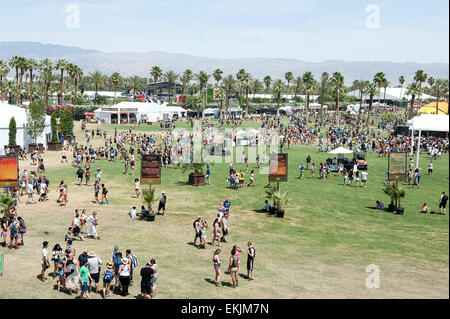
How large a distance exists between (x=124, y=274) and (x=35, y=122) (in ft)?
131

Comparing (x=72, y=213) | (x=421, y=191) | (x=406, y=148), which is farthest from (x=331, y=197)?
(x=406, y=148)

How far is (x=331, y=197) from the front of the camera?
30.1 metres

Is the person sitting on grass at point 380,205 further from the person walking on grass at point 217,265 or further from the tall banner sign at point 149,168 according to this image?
the person walking on grass at point 217,265

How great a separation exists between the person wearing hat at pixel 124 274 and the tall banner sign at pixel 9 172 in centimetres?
1214

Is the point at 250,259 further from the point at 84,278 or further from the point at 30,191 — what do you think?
the point at 30,191

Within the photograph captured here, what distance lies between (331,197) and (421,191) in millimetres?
7880

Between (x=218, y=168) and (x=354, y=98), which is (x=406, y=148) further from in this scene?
(x=354, y=98)

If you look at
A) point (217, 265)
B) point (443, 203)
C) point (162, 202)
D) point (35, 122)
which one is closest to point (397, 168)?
point (443, 203)

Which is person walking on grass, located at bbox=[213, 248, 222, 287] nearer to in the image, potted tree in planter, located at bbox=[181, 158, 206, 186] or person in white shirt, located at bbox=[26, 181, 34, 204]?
person in white shirt, located at bbox=[26, 181, 34, 204]

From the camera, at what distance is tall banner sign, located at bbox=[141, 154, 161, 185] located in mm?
25359

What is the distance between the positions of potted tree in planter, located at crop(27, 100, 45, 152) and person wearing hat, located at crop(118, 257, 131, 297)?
3916 cm

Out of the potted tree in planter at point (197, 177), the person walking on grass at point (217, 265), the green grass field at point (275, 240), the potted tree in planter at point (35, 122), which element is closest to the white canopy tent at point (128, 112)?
the potted tree in planter at point (35, 122)

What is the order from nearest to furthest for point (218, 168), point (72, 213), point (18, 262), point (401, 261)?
point (18, 262) → point (401, 261) → point (72, 213) → point (218, 168)

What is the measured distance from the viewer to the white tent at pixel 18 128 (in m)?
46.7
